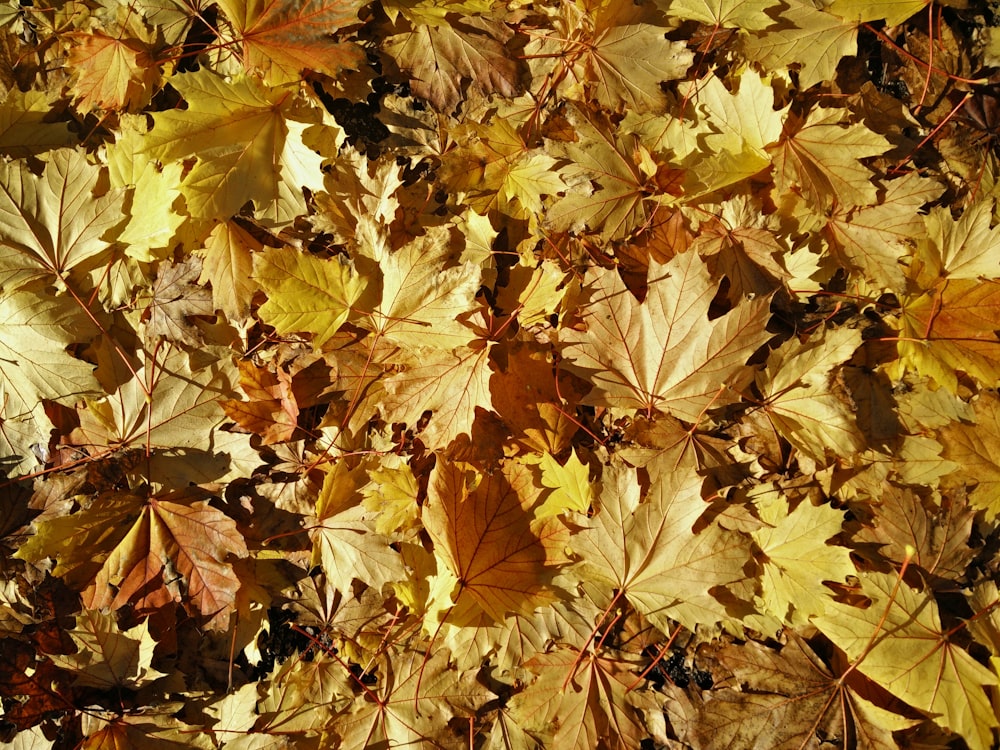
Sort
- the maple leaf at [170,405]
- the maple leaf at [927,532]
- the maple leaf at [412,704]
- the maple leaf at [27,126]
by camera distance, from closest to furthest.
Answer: the maple leaf at [927,532], the maple leaf at [412,704], the maple leaf at [170,405], the maple leaf at [27,126]

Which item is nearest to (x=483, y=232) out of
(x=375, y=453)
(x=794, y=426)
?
(x=375, y=453)

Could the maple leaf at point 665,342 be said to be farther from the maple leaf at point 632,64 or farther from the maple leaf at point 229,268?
the maple leaf at point 229,268

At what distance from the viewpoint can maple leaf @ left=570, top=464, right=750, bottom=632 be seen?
57.6 inches

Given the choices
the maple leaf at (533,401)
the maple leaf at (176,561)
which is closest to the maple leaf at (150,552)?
the maple leaf at (176,561)

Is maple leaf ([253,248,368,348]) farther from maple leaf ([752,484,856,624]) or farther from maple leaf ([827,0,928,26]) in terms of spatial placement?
maple leaf ([827,0,928,26])

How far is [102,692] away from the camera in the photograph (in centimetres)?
183

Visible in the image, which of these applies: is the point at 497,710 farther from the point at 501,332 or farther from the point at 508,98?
the point at 508,98

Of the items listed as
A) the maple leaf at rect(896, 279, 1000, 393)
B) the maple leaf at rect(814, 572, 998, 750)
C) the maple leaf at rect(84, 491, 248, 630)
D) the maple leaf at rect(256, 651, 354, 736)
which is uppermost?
the maple leaf at rect(896, 279, 1000, 393)

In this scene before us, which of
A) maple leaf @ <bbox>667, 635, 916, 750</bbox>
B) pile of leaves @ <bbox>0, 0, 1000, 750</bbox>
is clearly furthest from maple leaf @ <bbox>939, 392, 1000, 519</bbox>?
maple leaf @ <bbox>667, 635, 916, 750</bbox>

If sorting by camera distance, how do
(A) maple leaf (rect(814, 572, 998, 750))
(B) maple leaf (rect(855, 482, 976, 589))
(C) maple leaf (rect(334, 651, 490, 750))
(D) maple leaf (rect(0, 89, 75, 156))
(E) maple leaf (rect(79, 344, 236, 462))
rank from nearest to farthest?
1. (A) maple leaf (rect(814, 572, 998, 750))
2. (B) maple leaf (rect(855, 482, 976, 589))
3. (C) maple leaf (rect(334, 651, 490, 750))
4. (E) maple leaf (rect(79, 344, 236, 462))
5. (D) maple leaf (rect(0, 89, 75, 156))

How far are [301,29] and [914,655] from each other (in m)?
2.19

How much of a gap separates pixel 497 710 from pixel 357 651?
0.43 meters

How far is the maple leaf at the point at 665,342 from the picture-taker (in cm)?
146

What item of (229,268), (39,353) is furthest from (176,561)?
(229,268)
